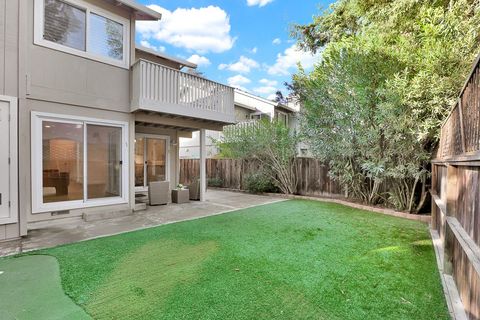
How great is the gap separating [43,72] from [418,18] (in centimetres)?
914

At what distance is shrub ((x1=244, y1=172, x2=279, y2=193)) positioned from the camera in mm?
10914

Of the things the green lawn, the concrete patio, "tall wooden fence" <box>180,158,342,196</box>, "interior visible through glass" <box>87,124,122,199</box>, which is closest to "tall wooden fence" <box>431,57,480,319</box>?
the green lawn

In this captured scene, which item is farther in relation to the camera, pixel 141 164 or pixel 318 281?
pixel 141 164

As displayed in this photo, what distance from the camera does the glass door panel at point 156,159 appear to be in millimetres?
9898

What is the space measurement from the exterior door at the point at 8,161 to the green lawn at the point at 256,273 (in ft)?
4.46

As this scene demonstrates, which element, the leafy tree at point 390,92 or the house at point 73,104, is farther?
the leafy tree at point 390,92

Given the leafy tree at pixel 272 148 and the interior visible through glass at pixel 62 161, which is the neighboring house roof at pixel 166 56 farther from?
the interior visible through glass at pixel 62 161

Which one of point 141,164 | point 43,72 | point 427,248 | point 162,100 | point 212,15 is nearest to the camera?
point 427,248

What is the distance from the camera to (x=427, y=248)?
4.41m

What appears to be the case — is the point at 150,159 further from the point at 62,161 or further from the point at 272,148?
the point at 272,148

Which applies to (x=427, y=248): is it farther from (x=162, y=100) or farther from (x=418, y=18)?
(x=162, y=100)

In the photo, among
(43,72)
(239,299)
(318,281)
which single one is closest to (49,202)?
(43,72)

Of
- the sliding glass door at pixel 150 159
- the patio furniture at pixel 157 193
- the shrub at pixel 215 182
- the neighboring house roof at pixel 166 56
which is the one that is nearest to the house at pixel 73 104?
the patio furniture at pixel 157 193

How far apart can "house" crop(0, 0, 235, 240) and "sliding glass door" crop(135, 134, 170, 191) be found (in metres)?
2.19
